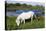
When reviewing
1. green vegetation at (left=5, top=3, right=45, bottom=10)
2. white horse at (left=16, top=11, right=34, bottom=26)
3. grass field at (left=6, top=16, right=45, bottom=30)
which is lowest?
grass field at (left=6, top=16, right=45, bottom=30)

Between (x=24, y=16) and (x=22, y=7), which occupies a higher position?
(x=22, y=7)

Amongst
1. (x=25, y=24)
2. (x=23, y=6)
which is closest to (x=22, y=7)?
(x=23, y=6)

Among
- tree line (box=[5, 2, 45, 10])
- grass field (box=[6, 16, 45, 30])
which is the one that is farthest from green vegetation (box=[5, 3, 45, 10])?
grass field (box=[6, 16, 45, 30])

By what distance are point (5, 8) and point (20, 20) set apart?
21 cm

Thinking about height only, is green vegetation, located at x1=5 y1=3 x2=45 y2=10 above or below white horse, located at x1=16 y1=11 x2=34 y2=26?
above

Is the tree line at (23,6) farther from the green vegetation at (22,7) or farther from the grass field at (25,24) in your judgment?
the grass field at (25,24)

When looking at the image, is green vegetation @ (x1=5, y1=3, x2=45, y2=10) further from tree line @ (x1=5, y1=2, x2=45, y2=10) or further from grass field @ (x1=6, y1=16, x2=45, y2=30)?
grass field @ (x1=6, y1=16, x2=45, y2=30)

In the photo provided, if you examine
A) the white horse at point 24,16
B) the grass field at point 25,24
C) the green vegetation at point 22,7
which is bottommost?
the grass field at point 25,24

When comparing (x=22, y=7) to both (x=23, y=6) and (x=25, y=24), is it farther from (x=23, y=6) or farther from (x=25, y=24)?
(x=25, y=24)

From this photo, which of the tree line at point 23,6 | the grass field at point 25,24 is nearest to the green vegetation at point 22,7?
the tree line at point 23,6

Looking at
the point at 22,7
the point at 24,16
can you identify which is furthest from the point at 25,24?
the point at 22,7

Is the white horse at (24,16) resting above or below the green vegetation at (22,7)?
below

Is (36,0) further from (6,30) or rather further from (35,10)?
(6,30)

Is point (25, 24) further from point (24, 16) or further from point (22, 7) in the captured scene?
point (22, 7)
